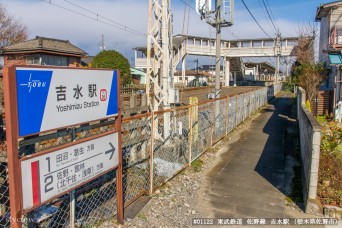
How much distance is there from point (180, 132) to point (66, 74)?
435cm

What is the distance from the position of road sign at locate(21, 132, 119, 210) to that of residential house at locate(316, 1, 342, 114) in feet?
36.7

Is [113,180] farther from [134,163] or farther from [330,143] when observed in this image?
[330,143]

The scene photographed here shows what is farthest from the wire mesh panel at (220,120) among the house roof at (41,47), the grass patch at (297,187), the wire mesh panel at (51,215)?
the house roof at (41,47)

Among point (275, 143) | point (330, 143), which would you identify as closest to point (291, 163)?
point (330, 143)

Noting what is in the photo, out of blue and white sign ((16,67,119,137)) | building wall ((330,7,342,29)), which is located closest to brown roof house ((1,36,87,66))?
building wall ((330,7,342,29))

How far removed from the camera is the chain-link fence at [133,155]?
11.4ft

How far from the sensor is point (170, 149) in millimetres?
6578

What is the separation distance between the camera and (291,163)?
24.3 ft

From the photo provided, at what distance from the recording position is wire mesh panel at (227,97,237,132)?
10.7 meters

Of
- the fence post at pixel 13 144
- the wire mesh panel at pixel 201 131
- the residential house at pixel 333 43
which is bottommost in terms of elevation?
the wire mesh panel at pixel 201 131

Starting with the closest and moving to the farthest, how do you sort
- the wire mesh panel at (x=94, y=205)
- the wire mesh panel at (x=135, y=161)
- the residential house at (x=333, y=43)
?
the wire mesh panel at (x=94, y=205), the wire mesh panel at (x=135, y=161), the residential house at (x=333, y=43)

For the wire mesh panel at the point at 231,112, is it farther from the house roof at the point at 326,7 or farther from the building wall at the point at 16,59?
the building wall at the point at 16,59
